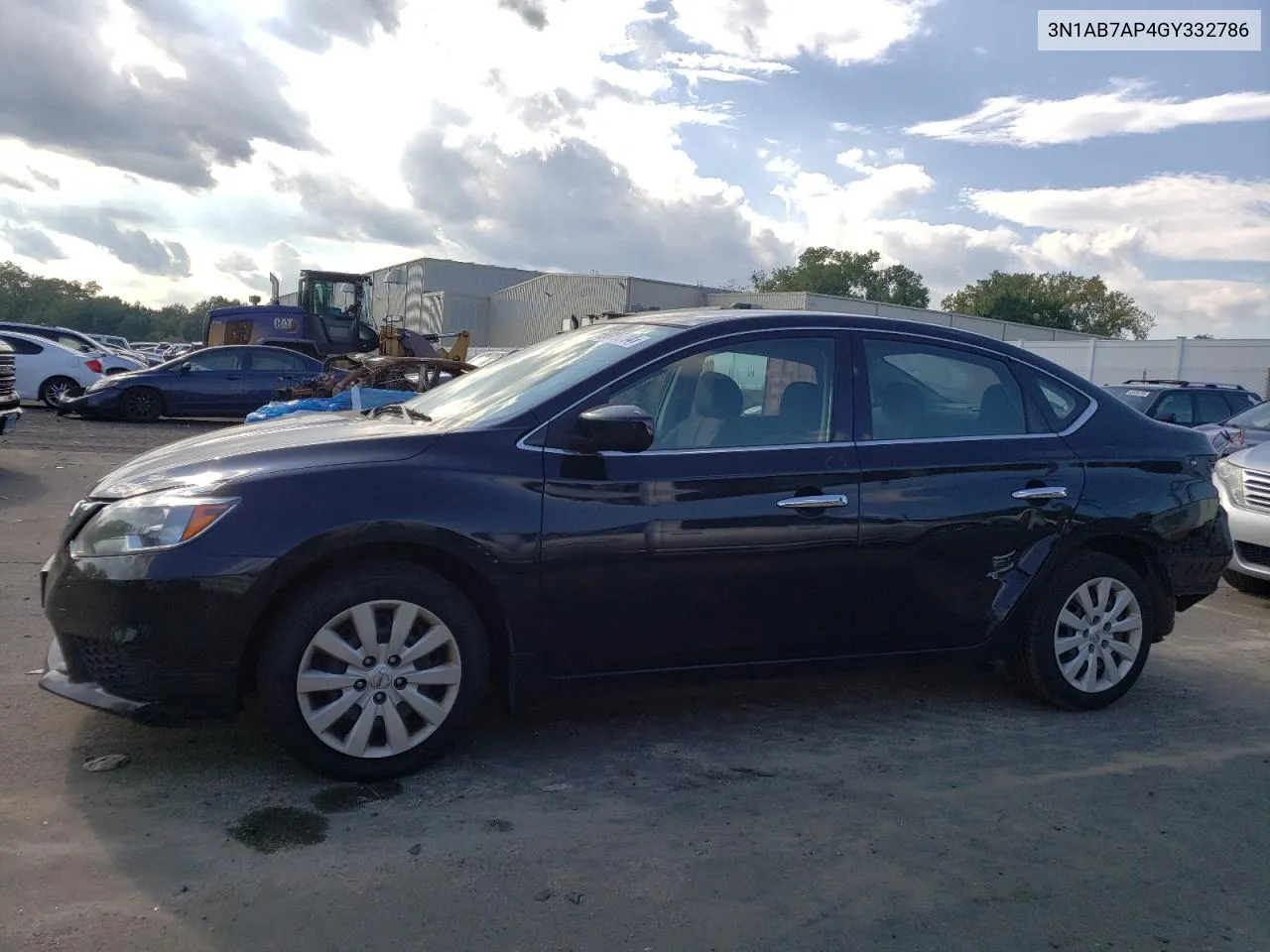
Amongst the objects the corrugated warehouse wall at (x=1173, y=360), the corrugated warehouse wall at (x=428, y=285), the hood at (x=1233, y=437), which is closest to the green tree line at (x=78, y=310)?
the corrugated warehouse wall at (x=428, y=285)

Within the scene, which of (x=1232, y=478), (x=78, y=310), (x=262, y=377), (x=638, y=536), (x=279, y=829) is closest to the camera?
(x=279, y=829)

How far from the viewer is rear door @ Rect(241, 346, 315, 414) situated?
18.7m

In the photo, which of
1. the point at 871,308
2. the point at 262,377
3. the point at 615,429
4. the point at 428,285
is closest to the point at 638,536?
the point at 615,429

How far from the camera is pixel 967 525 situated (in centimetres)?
465

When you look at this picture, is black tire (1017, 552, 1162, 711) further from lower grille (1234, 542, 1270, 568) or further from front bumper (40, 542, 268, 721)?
front bumper (40, 542, 268, 721)

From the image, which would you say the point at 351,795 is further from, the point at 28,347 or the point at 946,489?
the point at 28,347

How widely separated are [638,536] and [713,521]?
31 cm

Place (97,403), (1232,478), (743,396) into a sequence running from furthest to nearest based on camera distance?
(97,403) → (1232,478) → (743,396)

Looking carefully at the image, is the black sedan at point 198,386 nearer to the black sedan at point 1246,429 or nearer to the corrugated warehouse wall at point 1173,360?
the black sedan at point 1246,429

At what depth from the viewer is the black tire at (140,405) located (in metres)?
18.2

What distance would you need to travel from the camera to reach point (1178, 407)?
14.9m

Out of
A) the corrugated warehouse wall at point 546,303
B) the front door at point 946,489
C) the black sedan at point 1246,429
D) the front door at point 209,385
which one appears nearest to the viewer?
the front door at point 946,489

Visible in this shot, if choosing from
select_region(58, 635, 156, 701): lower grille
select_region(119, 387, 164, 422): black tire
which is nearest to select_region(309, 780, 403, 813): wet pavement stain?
select_region(58, 635, 156, 701): lower grille

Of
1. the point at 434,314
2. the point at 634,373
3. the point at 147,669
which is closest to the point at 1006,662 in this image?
the point at 634,373
